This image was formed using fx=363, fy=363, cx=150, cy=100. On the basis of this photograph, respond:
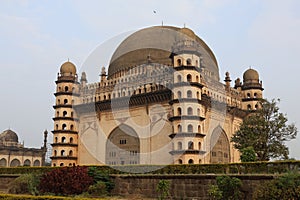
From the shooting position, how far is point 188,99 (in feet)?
94.1

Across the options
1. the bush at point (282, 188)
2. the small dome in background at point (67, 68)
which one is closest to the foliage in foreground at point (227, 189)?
the bush at point (282, 188)

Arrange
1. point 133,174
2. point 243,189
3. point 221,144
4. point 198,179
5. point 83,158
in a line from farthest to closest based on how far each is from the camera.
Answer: point 83,158, point 221,144, point 133,174, point 198,179, point 243,189

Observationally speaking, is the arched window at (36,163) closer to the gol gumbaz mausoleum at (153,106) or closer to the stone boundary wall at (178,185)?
the gol gumbaz mausoleum at (153,106)

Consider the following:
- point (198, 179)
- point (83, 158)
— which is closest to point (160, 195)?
point (198, 179)

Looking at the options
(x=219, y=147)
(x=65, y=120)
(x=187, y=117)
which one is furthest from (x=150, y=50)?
(x=219, y=147)

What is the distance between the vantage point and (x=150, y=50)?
35625 mm

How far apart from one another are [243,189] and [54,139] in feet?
82.3

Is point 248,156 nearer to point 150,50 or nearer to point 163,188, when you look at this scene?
point 163,188

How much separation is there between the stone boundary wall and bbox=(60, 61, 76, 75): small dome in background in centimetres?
2078

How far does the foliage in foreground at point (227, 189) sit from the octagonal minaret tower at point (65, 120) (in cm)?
2282

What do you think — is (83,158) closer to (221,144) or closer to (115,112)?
(115,112)

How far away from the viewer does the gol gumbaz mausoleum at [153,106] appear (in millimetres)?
29094

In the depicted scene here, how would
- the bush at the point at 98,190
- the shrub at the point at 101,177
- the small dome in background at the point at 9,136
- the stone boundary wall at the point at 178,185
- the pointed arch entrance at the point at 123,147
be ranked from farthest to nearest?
the small dome in background at the point at 9,136 < the pointed arch entrance at the point at 123,147 < the shrub at the point at 101,177 < the bush at the point at 98,190 < the stone boundary wall at the point at 178,185

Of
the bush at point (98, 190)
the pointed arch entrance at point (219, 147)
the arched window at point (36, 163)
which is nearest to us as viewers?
the bush at point (98, 190)
